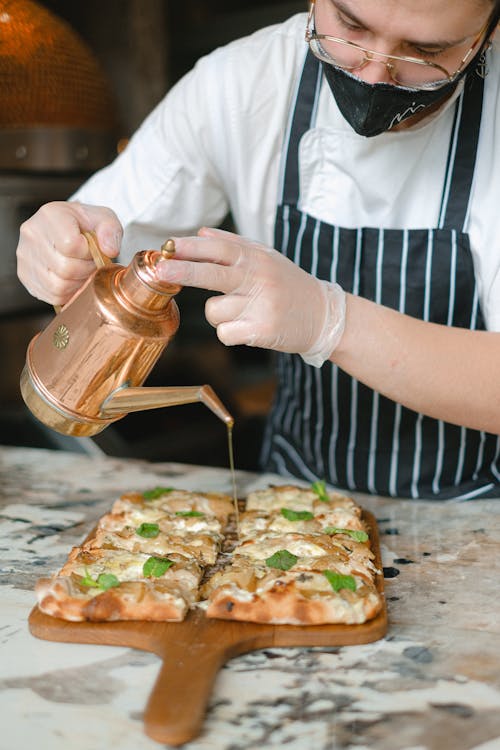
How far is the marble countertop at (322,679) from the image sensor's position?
38.4 inches

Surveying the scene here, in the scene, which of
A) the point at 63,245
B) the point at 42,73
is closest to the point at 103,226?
the point at 63,245

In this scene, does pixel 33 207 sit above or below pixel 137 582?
above

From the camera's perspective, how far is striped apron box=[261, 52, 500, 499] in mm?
1763

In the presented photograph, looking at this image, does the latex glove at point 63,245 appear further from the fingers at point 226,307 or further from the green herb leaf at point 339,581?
the green herb leaf at point 339,581

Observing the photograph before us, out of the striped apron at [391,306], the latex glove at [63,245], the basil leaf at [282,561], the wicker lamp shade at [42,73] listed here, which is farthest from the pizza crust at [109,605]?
the wicker lamp shade at [42,73]

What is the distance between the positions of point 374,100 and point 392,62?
0.08 m

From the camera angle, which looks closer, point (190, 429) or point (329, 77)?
point (329, 77)

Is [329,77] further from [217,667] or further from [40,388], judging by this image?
[217,667]

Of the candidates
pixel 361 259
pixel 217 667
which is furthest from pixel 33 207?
pixel 217 667

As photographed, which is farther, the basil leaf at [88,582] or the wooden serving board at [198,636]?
the basil leaf at [88,582]

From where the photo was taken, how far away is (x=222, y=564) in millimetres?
1429

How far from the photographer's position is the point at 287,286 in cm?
140

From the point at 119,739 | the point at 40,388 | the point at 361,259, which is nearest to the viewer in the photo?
the point at 119,739

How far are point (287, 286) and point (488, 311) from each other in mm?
475
